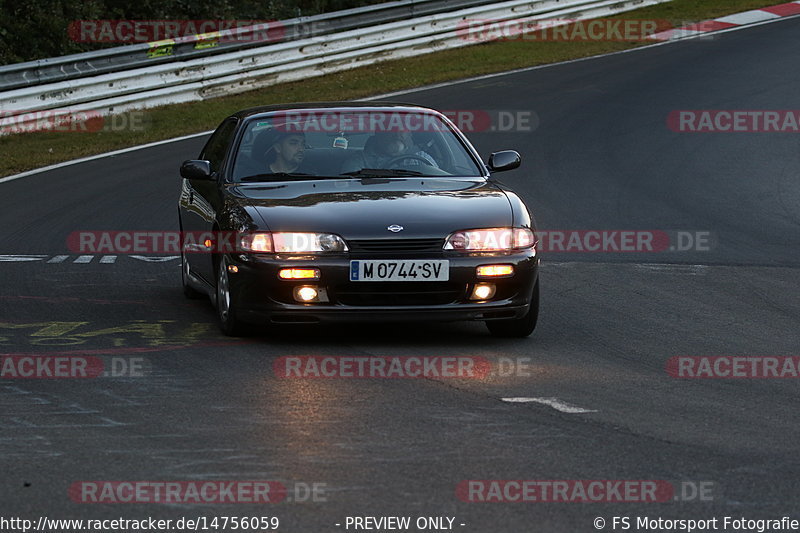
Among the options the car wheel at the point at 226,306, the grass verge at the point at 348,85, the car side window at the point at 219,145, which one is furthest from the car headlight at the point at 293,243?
the grass verge at the point at 348,85

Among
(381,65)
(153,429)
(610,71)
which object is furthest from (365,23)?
(153,429)

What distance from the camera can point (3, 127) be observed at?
63.5 feet

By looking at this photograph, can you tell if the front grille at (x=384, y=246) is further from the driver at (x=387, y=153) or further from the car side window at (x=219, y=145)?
the car side window at (x=219, y=145)

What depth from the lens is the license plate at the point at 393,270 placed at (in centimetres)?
791

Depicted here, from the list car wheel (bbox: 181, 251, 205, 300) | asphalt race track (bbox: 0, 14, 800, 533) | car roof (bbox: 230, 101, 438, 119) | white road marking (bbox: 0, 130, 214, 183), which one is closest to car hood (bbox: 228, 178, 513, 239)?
asphalt race track (bbox: 0, 14, 800, 533)

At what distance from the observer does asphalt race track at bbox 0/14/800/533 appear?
203 inches

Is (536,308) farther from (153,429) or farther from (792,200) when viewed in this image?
(792,200)

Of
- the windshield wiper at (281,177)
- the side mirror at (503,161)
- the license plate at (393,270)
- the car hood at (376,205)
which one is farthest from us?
the side mirror at (503,161)

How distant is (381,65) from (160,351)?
17.0 m

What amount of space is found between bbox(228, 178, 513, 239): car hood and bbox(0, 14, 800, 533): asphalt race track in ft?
2.23

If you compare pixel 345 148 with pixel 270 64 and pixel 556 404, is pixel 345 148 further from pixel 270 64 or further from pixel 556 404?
pixel 270 64

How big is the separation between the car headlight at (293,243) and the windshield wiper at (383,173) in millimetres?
1097

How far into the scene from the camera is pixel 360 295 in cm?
797

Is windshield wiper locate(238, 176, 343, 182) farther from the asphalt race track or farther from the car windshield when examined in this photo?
the asphalt race track
